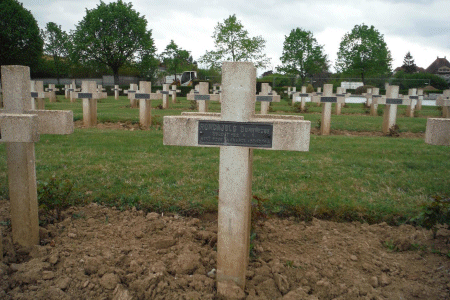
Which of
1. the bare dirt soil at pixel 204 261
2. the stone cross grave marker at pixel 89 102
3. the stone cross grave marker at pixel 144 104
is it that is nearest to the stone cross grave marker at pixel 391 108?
the stone cross grave marker at pixel 144 104

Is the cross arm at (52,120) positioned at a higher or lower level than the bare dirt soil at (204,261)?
higher

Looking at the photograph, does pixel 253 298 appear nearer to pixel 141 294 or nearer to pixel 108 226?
pixel 141 294

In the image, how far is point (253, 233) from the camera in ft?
10.8

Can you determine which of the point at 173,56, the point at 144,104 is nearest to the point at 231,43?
the point at 173,56

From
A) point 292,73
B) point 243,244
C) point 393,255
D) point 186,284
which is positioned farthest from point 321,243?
point 292,73

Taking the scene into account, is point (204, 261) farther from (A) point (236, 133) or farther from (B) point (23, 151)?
(B) point (23, 151)

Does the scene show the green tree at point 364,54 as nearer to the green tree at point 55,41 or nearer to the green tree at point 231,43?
the green tree at point 231,43

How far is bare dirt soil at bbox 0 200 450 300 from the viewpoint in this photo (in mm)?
2689

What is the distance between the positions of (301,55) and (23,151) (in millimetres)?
50566

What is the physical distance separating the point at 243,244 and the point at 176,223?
1.13 metres

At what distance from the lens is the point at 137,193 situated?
4445 mm

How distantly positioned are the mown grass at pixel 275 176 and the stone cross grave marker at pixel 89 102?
3.44m

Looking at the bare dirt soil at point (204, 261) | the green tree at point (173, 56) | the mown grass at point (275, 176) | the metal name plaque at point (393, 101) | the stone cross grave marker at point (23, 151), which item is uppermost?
the green tree at point (173, 56)

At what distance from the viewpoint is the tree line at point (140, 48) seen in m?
39.2
